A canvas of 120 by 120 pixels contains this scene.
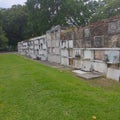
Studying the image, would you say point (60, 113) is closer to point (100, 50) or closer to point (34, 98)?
point (34, 98)

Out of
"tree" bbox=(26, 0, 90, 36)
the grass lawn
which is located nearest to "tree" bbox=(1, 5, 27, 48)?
"tree" bbox=(26, 0, 90, 36)

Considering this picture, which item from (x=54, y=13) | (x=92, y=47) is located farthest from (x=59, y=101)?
(x=54, y=13)

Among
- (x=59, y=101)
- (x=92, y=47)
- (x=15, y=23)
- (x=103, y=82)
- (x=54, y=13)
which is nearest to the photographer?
(x=59, y=101)

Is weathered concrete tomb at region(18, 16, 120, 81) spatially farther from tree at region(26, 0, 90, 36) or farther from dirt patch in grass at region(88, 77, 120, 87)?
tree at region(26, 0, 90, 36)

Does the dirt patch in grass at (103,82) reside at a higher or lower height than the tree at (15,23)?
lower

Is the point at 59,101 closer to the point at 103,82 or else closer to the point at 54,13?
the point at 103,82

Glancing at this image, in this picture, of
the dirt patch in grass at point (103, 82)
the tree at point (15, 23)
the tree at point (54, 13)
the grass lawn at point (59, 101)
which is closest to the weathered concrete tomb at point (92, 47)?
the dirt patch in grass at point (103, 82)

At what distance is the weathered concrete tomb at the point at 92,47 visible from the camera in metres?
7.42

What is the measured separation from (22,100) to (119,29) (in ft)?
13.6

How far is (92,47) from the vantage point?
9.00 m

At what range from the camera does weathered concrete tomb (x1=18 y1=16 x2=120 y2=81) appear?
7.42m

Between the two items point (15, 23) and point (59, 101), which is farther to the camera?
point (15, 23)

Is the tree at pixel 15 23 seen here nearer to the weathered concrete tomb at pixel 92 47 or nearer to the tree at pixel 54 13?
the tree at pixel 54 13

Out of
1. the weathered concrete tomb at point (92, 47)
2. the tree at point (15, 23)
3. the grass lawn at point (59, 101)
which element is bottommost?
the grass lawn at point (59, 101)
